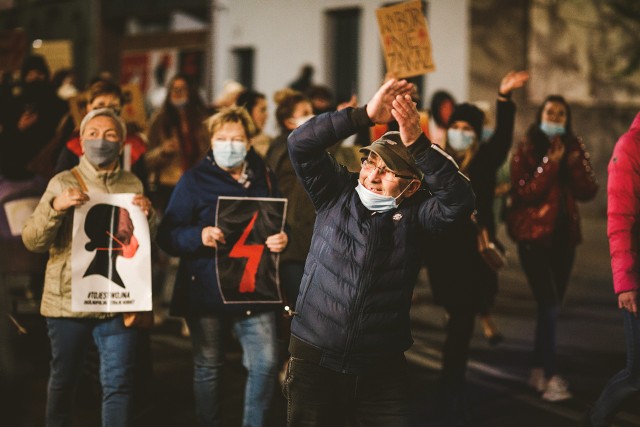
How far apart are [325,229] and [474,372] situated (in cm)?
378

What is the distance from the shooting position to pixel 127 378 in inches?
189

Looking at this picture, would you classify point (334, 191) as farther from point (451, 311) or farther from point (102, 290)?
point (451, 311)

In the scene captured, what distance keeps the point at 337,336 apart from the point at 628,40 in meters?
17.8

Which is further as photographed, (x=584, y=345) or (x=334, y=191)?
(x=584, y=345)

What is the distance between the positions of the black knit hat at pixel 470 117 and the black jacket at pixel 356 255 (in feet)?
8.14

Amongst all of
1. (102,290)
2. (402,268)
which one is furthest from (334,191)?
(102,290)

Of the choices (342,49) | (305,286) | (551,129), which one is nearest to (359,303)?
(305,286)

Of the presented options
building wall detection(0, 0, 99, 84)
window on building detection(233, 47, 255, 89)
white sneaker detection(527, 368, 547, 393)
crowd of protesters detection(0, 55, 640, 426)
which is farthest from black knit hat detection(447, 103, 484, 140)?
building wall detection(0, 0, 99, 84)

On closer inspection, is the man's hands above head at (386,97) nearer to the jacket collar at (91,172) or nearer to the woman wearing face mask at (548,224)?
the jacket collar at (91,172)

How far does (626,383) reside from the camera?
4918 mm

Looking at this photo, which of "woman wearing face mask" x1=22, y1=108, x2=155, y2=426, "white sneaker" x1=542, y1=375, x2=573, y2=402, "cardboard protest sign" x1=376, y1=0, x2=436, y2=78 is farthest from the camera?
"white sneaker" x1=542, y1=375, x2=573, y2=402

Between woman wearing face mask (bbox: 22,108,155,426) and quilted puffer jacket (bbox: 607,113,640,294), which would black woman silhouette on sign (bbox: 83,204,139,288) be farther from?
quilted puffer jacket (bbox: 607,113,640,294)

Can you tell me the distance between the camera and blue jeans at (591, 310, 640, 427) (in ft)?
16.1

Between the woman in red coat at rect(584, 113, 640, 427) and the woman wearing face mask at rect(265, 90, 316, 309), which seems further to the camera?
the woman wearing face mask at rect(265, 90, 316, 309)
